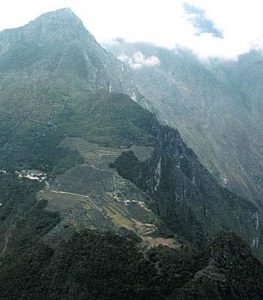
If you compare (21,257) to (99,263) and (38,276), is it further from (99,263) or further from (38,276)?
(99,263)

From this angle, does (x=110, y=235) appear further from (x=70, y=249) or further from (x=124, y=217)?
(x=124, y=217)

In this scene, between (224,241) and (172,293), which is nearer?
(172,293)

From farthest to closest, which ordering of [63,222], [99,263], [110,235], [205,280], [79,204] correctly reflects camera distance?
[79,204] → [63,222] → [110,235] → [99,263] → [205,280]

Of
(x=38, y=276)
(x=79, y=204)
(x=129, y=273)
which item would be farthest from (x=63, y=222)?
(x=129, y=273)

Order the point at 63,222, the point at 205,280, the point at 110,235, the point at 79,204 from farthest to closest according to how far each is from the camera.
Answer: the point at 79,204 → the point at 63,222 → the point at 110,235 → the point at 205,280

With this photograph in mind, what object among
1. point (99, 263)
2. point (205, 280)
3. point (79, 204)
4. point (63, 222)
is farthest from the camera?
point (79, 204)

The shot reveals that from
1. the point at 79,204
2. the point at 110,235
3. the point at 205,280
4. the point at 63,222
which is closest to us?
the point at 205,280

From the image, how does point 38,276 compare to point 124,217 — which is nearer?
point 38,276

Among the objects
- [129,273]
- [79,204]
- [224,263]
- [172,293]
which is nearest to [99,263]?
[129,273]
